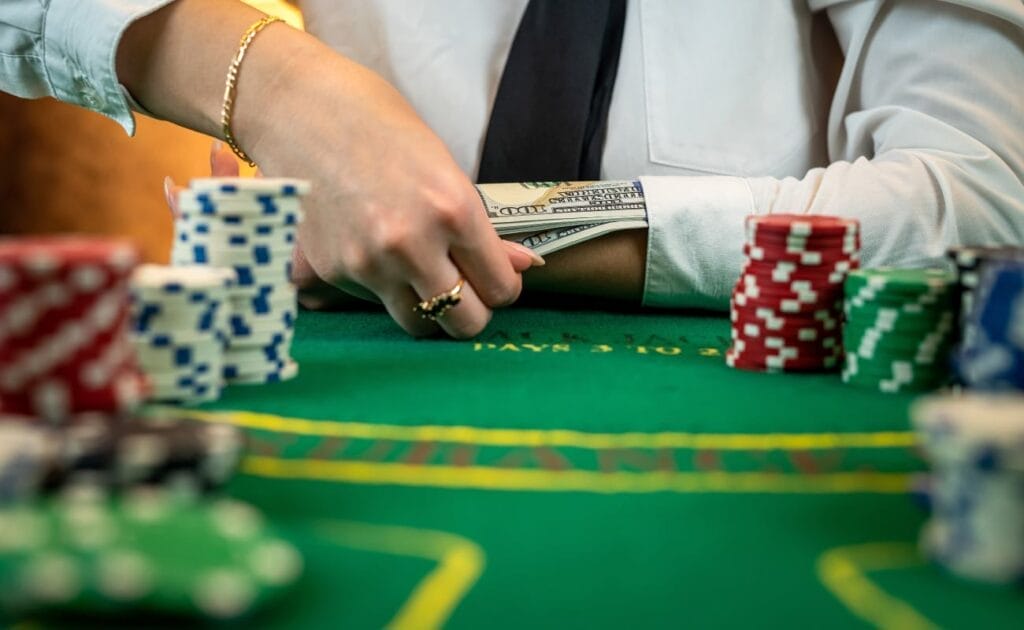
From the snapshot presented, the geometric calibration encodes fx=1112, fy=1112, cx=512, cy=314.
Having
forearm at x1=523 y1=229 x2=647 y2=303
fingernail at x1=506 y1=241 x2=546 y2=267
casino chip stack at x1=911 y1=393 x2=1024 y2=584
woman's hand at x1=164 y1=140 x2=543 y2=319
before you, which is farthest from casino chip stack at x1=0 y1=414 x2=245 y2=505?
forearm at x1=523 y1=229 x2=647 y2=303

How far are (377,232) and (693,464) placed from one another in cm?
78

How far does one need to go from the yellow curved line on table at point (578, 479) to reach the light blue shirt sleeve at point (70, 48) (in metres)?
1.20

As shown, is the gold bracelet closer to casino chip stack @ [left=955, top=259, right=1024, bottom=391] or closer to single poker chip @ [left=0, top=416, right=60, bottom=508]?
single poker chip @ [left=0, top=416, right=60, bottom=508]

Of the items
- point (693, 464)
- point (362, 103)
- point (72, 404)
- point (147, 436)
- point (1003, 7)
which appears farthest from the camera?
point (1003, 7)

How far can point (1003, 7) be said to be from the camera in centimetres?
229

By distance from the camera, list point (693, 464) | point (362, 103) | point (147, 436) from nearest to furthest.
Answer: point (147, 436), point (693, 464), point (362, 103)

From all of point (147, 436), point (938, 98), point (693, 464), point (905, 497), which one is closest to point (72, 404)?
point (147, 436)

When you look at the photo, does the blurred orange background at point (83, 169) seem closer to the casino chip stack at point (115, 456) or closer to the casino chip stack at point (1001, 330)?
the casino chip stack at point (115, 456)

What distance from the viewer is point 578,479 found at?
1060 mm

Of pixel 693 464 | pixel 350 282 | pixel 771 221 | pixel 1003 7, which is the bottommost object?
pixel 350 282

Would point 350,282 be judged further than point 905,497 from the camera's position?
Yes

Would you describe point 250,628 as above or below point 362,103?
below

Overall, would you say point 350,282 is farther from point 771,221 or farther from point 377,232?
point 771,221

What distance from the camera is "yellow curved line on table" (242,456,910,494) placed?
1033mm
